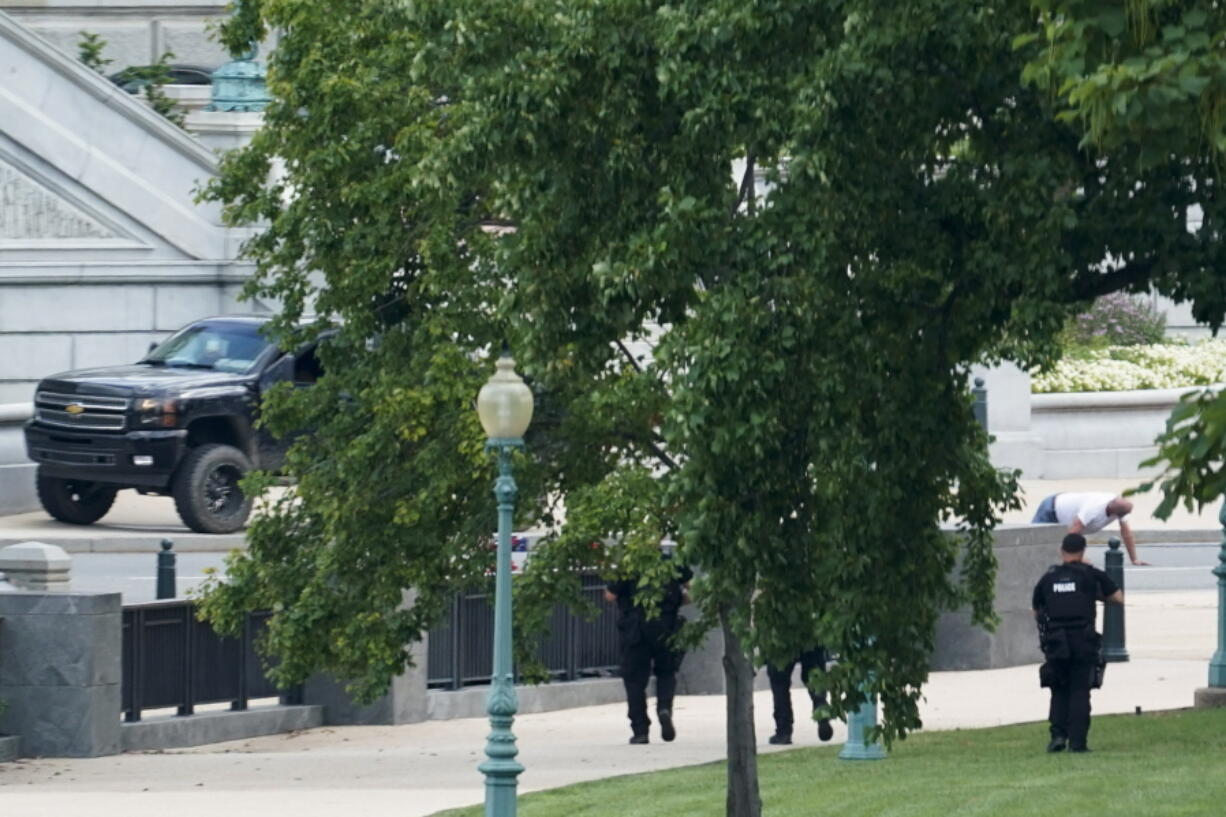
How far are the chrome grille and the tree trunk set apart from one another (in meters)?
13.0

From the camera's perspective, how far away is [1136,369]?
37156mm

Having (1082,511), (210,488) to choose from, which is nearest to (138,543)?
(210,488)

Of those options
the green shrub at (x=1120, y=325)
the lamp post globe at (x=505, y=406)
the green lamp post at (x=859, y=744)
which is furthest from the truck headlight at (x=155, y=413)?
the green shrub at (x=1120, y=325)

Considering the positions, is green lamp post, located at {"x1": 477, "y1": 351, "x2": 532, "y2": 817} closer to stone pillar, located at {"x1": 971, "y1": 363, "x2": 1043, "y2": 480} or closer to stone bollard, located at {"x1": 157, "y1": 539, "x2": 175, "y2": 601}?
stone bollard, located at {"x1": 157, "y1": 539, "x2": 175, "y2": 601}

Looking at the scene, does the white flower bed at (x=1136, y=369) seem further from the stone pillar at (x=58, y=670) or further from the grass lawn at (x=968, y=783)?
the stone pillar at (x=58, y=670)

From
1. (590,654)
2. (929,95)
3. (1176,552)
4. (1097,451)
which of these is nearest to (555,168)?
(929,95)

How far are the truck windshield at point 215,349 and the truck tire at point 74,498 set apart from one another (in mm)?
1559

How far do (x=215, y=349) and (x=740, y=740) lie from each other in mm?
14601

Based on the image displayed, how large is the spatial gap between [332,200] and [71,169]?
17.6 meters

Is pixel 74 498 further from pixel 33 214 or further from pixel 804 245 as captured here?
pixel 804 245

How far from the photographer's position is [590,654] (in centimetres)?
2180

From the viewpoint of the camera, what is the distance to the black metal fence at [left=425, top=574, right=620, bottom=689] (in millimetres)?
20719

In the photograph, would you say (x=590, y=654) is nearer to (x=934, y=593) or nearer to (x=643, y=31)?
(x=934, y=593)

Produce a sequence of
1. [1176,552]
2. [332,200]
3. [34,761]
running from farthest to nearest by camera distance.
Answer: [1176,552], [34,761], [332,200]
